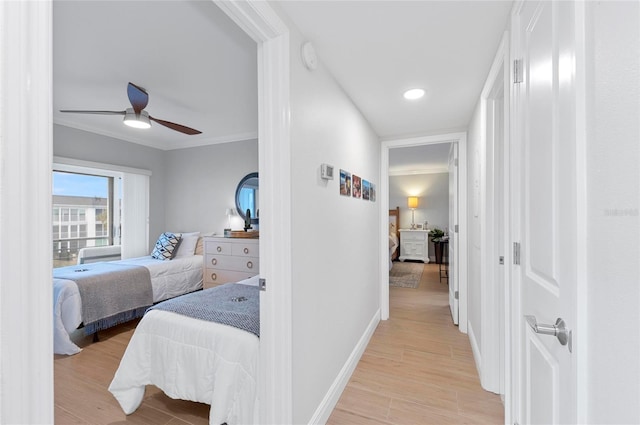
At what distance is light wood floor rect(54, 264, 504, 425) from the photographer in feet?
5.98

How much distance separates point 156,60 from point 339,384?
276 cm

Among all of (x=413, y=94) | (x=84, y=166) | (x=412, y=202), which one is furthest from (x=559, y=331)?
(x=412, y=202)

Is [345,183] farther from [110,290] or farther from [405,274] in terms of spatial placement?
[405,274]

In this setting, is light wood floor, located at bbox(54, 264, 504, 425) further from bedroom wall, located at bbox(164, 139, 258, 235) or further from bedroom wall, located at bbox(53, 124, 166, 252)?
bedroom wall, located at bbox(53, 124, 166, 252)

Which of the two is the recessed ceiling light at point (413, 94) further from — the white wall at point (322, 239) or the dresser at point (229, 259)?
the dresser at point (229, 259)

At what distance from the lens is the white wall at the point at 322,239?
4.83 feet

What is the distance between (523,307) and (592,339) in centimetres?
57

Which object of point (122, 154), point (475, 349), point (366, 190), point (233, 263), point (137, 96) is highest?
point (137, 96)

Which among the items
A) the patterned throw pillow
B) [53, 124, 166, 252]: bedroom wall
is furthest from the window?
the patterned throw pillow

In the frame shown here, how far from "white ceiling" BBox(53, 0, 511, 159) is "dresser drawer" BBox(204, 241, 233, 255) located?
170 centimetres

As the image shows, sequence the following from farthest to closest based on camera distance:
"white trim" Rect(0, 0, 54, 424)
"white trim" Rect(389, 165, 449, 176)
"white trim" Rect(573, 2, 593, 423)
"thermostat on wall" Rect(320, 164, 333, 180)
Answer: "white trim" Rect(389, 165, 449, 176), "thermostat on wall" Rect(320, 164, 333, 180), "white trim" Rect(573, 2, 593, 423), "white trim" Rect(0, 0, 54, 424)

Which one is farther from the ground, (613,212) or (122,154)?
(122,154)

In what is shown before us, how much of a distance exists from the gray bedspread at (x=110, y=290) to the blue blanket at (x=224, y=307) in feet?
5.14

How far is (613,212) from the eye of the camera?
1.97 ft
